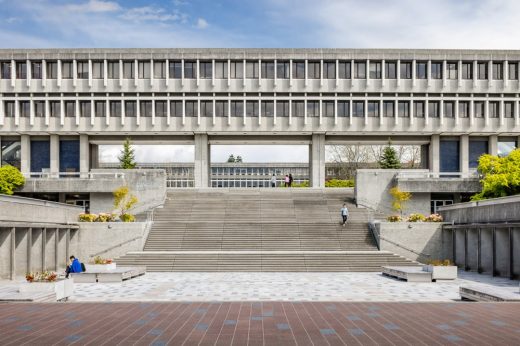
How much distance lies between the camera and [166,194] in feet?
156

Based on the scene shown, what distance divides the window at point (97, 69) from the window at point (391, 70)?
30870 mm

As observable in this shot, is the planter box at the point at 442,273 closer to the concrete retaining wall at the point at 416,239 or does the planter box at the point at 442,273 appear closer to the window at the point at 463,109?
the concrete retaining wall at the point at 416,239

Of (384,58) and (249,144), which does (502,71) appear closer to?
(384,58)

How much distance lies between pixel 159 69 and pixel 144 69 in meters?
1.61

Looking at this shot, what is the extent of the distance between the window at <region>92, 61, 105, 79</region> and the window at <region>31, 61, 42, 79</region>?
5781 mm

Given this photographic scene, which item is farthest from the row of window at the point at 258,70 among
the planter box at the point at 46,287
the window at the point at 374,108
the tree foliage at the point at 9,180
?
the planter box at the point at 46,287

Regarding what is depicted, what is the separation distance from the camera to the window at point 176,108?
193ft

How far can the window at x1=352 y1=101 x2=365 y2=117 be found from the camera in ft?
194

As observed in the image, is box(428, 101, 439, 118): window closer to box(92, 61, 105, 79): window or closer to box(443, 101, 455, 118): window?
box(443, 101, 455, 118): window

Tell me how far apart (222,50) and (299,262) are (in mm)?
33576

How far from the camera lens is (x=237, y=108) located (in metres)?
59.3

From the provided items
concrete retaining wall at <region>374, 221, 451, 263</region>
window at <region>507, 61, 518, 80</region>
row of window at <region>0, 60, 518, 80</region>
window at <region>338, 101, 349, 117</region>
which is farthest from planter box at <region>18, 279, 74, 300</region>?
window at <region>507, 61, 518, 80</region>

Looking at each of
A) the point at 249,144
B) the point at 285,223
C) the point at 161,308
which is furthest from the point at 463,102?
the point at 161,308

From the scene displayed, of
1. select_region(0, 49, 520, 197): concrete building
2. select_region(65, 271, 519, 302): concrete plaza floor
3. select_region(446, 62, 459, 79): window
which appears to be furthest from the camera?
select_region(446, 62, 459, 79): window
